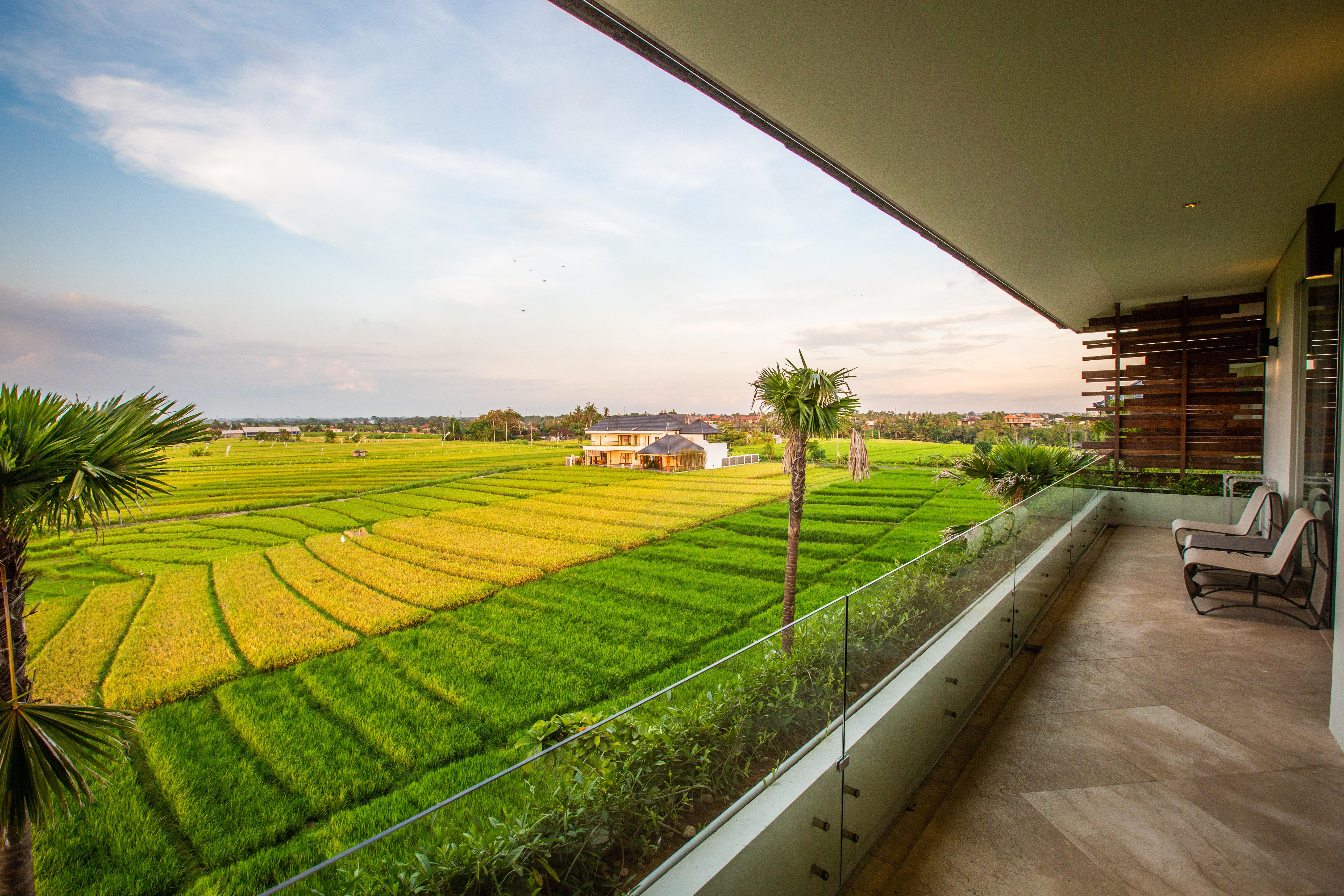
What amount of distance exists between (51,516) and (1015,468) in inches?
318

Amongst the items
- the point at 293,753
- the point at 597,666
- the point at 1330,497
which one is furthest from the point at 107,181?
the point at 1330,497

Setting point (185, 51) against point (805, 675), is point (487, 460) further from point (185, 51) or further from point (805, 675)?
point (805, 675)

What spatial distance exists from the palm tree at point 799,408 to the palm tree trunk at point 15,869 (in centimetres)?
617

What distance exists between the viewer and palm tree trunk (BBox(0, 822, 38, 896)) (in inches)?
64.9

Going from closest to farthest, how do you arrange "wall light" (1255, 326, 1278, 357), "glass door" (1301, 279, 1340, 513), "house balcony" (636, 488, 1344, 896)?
"house balcony" (636, 488, 1344, 896)
"glass door" (1301, 279, 1340, 513)
"wall light" (1255, 326, 1278, 357)

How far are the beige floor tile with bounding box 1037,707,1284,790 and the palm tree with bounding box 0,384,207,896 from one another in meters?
3.11

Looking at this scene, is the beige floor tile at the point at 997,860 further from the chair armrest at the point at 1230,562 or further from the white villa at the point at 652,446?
the white villa at the point at 652,446

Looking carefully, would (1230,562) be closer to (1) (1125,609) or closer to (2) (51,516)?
(1) (1125,609)

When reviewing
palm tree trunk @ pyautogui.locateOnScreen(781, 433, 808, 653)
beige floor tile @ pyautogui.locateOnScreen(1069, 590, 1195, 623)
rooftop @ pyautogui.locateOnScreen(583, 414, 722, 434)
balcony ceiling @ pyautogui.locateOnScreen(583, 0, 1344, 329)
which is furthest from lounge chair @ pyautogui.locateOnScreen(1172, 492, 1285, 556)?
rooftop @ pyautogui.locateOnScreen(583, 414, 722, 434)

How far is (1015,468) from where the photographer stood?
6.32 m

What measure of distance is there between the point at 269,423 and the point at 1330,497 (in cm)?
2264

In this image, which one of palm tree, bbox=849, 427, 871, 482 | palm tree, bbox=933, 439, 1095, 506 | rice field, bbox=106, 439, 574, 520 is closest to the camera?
palm tree, bbox=933, 439, 1095, 506

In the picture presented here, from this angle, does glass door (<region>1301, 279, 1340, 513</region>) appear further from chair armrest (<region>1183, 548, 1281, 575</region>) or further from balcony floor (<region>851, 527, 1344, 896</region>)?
balcony floor (<region>851, 527, 1344, 896</region>)

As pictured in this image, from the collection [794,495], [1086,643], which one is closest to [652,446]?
[794,495]
